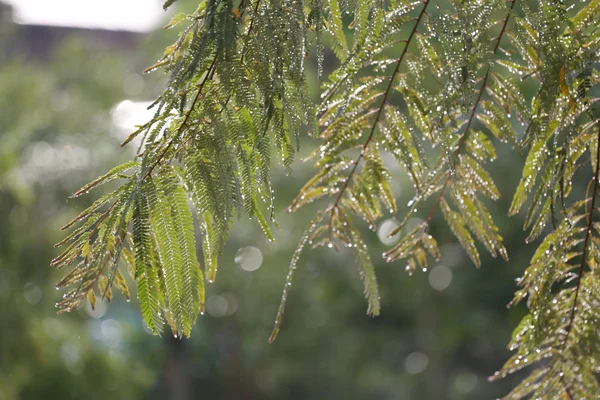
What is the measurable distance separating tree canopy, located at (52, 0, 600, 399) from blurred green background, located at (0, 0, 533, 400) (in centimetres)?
432

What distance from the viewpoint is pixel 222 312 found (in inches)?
334

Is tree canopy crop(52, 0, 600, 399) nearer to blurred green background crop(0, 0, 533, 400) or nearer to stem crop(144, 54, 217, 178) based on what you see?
stem crop(144, 54, 217, 178)

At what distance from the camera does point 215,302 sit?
8.45 metres

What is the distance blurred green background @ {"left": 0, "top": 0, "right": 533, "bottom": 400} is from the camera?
214 inches

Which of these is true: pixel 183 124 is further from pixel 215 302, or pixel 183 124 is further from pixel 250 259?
pixel 215 302

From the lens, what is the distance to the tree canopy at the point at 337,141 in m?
0.84

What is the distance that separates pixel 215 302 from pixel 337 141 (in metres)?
7.40

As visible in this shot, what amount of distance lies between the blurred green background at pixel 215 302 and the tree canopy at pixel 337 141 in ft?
14.2

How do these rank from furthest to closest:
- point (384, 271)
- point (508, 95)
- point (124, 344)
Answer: point (124, 344), point (384, 271), point (508, 95)

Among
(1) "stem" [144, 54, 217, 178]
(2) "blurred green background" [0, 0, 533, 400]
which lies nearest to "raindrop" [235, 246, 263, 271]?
(2) "blurred green background" [0, 0, 533, 400]

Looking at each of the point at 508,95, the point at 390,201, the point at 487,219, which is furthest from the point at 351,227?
the point at 508,95

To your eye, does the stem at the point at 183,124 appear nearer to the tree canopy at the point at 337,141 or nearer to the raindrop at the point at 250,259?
the tree canopy at the point at 337,141

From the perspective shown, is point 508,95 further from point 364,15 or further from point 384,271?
point 384,271

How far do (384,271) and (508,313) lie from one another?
128cm
